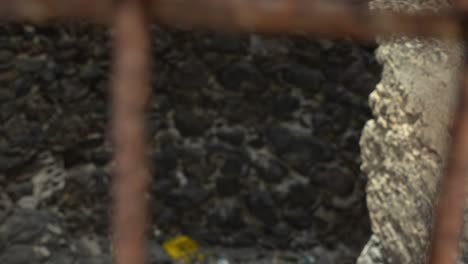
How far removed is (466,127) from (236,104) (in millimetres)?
2900

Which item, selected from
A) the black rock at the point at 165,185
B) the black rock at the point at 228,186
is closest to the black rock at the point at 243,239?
the black rock at the point at 228,186

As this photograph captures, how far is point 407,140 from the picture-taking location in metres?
1.05

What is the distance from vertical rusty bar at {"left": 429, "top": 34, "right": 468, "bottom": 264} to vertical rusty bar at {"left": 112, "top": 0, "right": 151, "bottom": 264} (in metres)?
0.24

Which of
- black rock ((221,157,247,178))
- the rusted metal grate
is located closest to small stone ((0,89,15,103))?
black rock ((221,157,247,178))

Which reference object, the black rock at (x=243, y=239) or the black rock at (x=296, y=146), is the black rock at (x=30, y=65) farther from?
the black rock at (x=243, y=239)

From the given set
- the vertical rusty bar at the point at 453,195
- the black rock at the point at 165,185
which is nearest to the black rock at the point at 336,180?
the black rock at the point at 165,185

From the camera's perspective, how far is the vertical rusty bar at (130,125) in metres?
0.54

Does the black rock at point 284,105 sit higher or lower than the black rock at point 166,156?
higher

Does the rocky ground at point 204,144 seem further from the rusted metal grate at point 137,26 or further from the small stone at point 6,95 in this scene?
the rusted metal grate at point 137,26

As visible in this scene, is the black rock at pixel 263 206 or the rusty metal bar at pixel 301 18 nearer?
the rusty metal bar at pixel 301 18

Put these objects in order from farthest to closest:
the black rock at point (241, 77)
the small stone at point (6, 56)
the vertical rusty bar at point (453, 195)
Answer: the black rock at point (241, 77), the small stone at point (6, 56), the vertical rusty bar at point (453, 195)

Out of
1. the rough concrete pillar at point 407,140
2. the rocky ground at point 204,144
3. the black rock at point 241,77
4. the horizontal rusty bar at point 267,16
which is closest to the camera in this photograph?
the horizontal rusty bar at point 267,16

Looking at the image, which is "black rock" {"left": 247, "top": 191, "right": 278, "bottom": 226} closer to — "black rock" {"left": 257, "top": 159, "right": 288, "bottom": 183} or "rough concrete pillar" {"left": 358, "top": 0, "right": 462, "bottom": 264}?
"black rock" {"left": 257, "top": 159, "right": 288, "bottom": 183}

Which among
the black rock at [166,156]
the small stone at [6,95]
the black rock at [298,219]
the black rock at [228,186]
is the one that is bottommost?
the black rock at [298,219]
